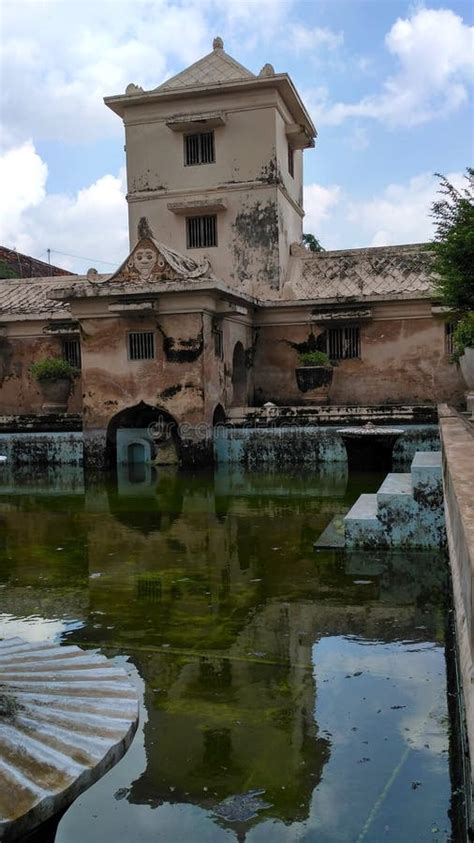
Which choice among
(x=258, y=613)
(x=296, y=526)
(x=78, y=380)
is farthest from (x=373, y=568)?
(x=78, y=380)

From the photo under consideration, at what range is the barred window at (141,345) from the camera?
1418 centimetres

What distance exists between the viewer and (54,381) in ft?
54.2

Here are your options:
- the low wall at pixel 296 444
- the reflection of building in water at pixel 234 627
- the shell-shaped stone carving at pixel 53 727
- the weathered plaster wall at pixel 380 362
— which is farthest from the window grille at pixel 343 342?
the shell-shaped stone carving at pixel 53 727

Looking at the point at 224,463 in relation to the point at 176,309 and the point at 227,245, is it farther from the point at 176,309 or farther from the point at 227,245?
the point at 227,245

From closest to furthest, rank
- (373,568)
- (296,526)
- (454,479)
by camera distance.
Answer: (454,479) < (373,568) < (296,526)

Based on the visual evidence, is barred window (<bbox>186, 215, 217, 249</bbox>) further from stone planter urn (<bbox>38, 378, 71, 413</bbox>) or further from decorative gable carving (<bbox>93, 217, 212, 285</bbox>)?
stone planter urn (<bbox>38, 378, 71, 413</bbox>)

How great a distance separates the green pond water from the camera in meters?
2.79

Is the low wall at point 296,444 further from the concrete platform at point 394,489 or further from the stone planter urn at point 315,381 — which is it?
the concrete platform at point 394,489

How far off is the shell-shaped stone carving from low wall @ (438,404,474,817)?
1.09 metres

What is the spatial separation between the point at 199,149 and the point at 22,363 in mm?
6170

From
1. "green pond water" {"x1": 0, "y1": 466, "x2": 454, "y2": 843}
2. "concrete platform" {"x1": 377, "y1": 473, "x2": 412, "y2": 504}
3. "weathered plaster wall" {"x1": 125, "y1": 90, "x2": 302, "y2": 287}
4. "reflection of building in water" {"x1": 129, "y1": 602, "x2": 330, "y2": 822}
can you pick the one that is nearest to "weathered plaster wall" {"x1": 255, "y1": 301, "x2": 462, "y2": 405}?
"weathered plaster wall" {"x1": 125, "y1": 90, "x2": 302, "y2": 287}

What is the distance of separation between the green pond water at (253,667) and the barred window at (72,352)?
947 centimetres

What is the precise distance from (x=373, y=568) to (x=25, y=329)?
43.9ft

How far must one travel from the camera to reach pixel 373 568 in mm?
6195
